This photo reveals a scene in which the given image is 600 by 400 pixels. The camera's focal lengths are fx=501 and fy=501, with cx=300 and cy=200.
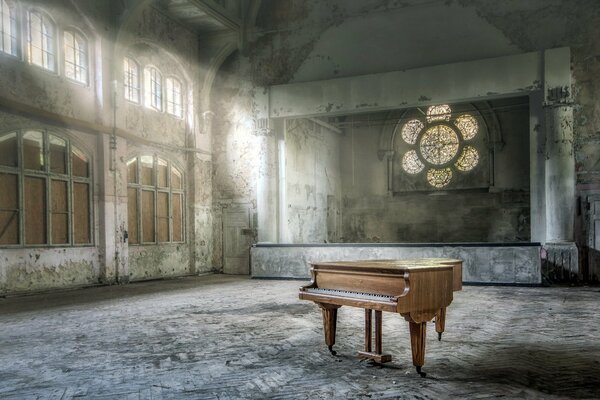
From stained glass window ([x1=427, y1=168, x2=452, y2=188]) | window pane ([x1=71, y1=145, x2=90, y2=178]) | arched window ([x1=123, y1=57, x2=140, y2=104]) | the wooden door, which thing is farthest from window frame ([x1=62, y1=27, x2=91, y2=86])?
stained glass window ([x1=427, y1=168, x2=452, y2=188])

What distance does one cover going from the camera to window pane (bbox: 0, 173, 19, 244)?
1041 cm

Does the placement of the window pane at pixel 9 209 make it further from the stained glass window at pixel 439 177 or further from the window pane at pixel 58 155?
the stained glass window at pixel 439 177

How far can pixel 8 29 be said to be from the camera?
34.8ft

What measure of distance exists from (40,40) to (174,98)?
4966mm

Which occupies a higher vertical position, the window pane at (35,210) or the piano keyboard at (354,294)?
the window pane at (35,210)

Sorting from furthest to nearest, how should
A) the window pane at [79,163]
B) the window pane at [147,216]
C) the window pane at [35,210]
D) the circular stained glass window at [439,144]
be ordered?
the circular stained glass window at [439,144], the window pane at [147,216], the window pane at [79,163], the window pane at [35,210]

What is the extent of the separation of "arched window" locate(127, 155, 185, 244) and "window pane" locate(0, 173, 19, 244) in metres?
3.33

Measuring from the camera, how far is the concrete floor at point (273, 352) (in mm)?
4379

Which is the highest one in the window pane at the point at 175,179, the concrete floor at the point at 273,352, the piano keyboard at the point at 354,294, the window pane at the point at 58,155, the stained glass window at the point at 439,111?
the stained glass window at the point at 439,111

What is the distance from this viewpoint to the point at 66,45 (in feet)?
39.7

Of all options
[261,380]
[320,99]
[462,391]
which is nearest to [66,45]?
[320,99]

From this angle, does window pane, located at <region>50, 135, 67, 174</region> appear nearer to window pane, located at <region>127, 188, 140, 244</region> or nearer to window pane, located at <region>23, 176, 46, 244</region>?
window pane, located at <region>23, 176, 46, 244</region>

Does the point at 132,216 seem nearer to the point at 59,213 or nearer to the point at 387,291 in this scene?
the point at 59,213

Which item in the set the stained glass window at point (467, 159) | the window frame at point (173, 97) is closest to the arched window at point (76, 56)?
the window frame at point (173, 97)
